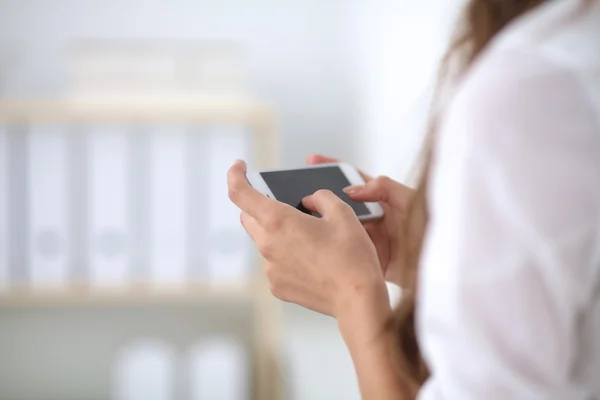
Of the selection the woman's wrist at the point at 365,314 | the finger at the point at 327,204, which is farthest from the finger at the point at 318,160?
the woman's wrist at the point at 365,314

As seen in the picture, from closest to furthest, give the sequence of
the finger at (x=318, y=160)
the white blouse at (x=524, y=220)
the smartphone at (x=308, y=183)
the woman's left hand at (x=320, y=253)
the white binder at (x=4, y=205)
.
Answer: the white blouse at (x=524, y=220), the woman's left hand at (x=320, y=253), the smartphone at (x=308, y=183), the finger at (x=318, y=160), the white binder at (x=4, y=205)

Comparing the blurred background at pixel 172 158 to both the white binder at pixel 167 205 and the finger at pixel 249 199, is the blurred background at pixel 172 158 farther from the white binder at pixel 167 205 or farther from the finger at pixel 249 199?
the finger at pixel 249 199

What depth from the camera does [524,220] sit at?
0.35 meters

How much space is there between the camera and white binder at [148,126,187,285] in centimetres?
148

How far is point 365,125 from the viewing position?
178 cm

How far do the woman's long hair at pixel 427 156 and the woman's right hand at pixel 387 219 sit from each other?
166mm

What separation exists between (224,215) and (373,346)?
997 mm

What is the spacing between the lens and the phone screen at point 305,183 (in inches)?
27.3

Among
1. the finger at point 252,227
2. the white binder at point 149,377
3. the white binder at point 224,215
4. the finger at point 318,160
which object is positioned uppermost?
the finger at point 318,160

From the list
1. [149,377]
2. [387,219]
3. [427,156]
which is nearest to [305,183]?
[387,219]

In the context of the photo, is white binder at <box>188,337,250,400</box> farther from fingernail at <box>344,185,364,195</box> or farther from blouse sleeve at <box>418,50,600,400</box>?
blouse sleeve at <box>418,50,600,400</box>

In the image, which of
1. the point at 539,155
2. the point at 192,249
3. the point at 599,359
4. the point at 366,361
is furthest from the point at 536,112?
the point at 192,249

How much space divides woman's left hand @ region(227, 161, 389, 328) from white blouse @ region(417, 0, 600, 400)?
0.58 ft

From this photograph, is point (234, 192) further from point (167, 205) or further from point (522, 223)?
point (167, 205)
